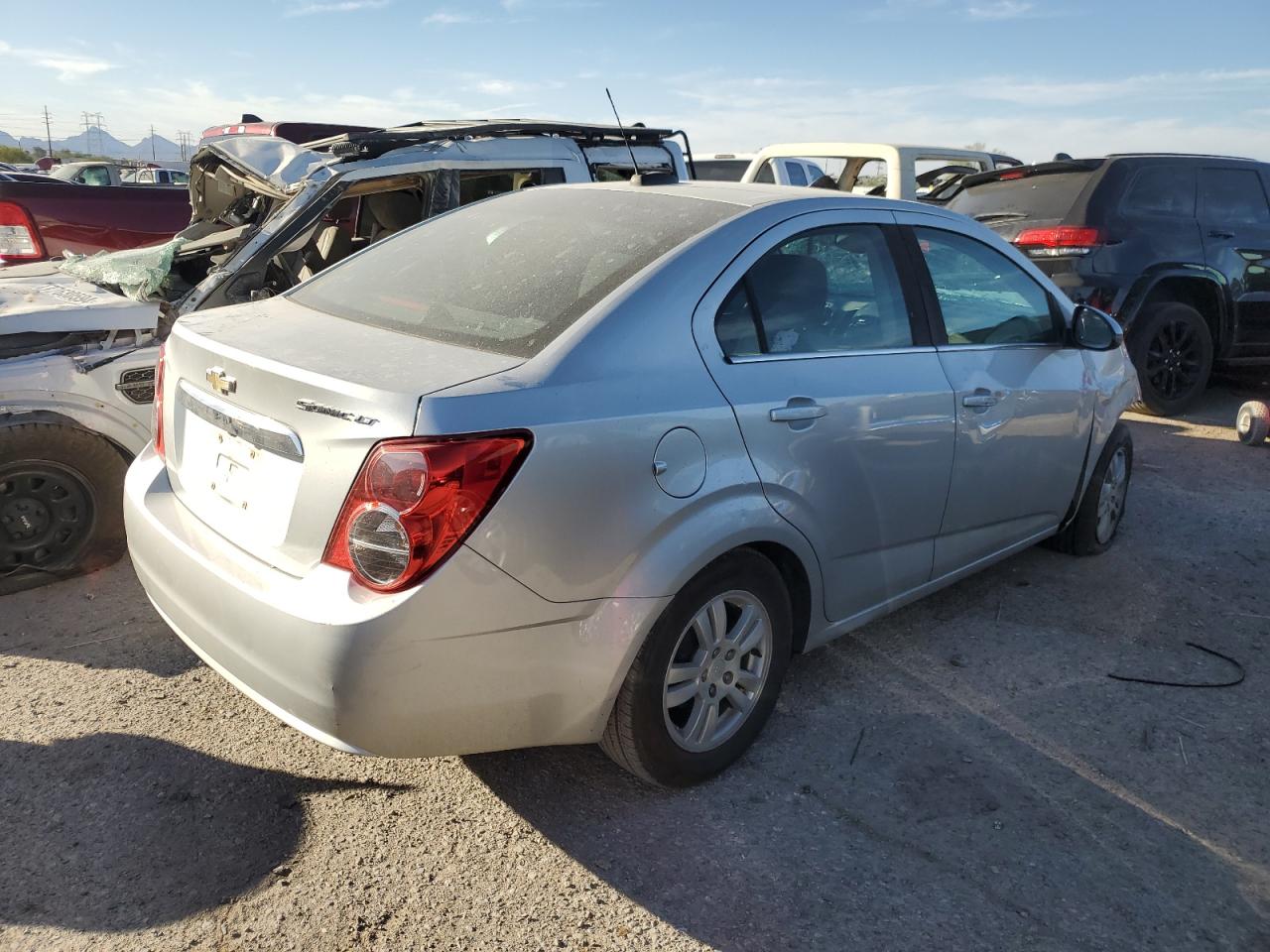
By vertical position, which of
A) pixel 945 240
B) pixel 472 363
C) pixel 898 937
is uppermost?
pixel 945 240

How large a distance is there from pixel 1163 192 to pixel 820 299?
5783mm

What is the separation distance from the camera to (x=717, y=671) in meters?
2.88

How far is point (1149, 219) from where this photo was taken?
746cm

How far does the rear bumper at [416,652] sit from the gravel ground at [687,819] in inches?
15.6

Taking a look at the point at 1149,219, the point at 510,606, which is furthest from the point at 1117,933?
the point at 1149,219

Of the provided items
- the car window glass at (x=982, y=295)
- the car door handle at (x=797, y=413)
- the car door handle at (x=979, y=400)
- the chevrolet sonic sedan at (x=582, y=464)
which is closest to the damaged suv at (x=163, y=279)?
the chevrolet sonic sedan at (x=582, y=464)

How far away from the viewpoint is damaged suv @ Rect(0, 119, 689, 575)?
4004mm

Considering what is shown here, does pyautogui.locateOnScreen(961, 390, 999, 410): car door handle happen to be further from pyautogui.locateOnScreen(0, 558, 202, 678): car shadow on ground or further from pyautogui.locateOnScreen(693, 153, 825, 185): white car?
pyautogui.locateOnScreen(693, 153, 825, 185): white car

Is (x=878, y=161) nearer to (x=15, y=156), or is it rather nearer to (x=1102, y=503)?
(x=1102, y=503)

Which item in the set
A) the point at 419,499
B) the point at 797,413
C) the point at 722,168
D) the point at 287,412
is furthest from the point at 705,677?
the point at 722,168

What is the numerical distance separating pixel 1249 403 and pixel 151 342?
6.83 m

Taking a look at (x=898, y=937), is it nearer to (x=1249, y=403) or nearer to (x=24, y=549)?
Answer: (x=24, y=549)

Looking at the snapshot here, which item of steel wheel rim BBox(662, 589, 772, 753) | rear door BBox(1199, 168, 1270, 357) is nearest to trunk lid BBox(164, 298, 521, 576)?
steel wheel rim BBox(662, 589, 772, 753)

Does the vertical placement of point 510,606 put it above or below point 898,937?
above
